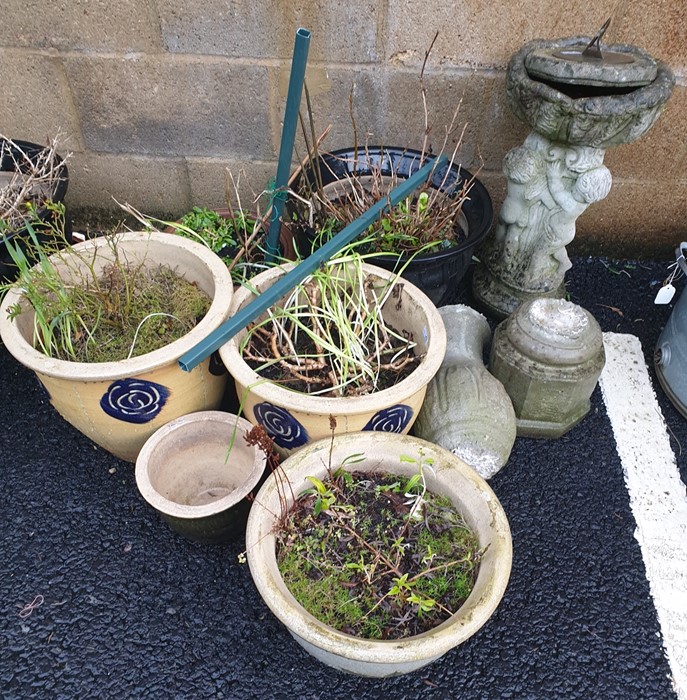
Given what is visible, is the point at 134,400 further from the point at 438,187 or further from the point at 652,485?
the point at 652,485

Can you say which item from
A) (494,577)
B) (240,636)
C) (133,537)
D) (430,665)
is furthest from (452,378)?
(133,537)

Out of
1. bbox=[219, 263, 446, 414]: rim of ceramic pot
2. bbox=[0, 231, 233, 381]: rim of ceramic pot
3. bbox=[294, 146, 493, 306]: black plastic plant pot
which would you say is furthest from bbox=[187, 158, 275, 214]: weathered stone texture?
bbox=[219, 263, 446, 414]: rim of ceramic pot

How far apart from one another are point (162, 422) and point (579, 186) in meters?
1.85

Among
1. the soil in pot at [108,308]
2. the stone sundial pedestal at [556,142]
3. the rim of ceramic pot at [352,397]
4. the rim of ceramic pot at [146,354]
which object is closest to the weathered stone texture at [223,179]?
the rim of ceramic pot at [146,354]

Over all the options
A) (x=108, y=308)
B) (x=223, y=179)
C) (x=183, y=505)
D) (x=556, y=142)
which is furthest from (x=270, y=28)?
(x=183, y=505)

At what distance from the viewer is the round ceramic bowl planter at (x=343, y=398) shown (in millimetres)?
1754

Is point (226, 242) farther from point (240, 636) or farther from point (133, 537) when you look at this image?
point (240, 636)

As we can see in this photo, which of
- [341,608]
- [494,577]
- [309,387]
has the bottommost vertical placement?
[341,608]

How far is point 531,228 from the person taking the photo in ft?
8.38

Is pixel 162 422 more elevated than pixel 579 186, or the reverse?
pixel 579 186

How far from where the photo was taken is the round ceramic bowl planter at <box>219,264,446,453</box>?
5.75 feet

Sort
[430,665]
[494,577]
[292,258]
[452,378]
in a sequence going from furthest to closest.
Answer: [292,258], [452,378], [430,665], [494,577]

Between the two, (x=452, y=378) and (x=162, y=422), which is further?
(x=452, y=378)

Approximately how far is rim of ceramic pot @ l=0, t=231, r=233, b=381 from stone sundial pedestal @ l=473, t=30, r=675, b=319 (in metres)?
1.29
